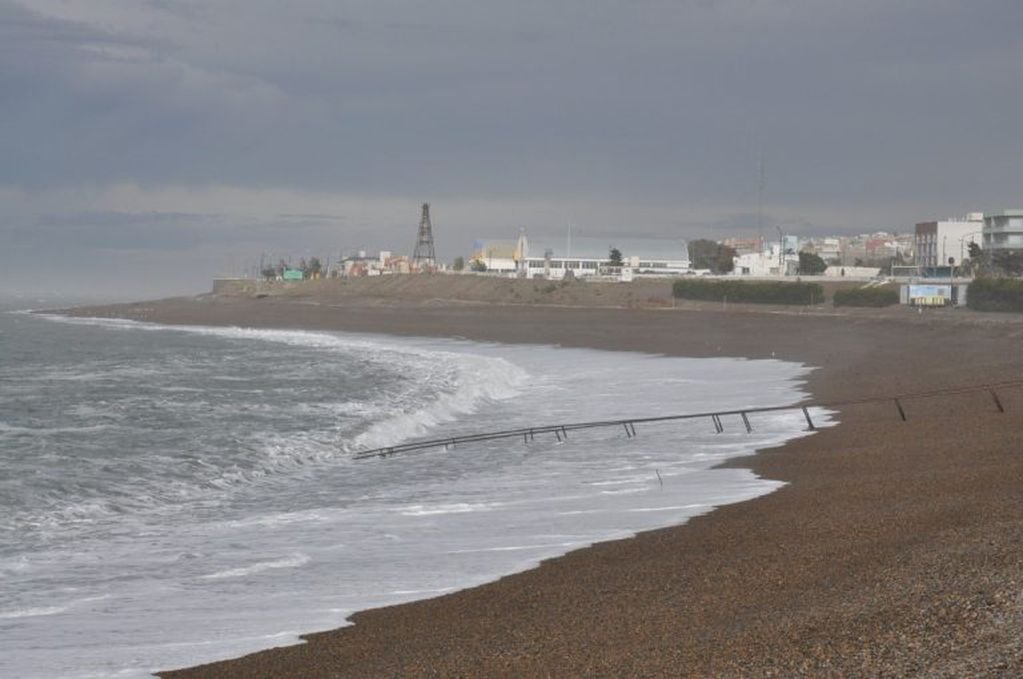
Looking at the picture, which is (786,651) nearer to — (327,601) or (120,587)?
(327,601)

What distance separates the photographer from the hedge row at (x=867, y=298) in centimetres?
8394

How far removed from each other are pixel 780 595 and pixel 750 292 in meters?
85.9

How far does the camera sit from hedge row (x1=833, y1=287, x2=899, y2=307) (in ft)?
275

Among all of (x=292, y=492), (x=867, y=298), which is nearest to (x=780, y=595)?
(x=292, y=492)

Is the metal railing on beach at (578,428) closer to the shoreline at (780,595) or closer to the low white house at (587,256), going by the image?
the shoreline at (780,595)

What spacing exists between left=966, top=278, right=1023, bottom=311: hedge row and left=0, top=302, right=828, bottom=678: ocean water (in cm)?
3998

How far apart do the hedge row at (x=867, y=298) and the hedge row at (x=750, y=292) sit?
4878 millimetres

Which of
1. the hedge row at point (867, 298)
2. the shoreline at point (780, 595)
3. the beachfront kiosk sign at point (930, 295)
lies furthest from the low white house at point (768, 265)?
the shoreline at point (780, 595)

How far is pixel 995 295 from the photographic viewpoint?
75.9 m

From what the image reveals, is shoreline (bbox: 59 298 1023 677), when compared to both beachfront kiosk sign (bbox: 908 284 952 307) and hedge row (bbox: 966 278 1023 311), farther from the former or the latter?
beachfront kiosk sign (bbox: 908 284 952 307)

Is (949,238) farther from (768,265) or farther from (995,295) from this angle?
(995,295)

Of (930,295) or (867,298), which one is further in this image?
(867,298)

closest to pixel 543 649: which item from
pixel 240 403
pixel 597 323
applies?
pixel 240 403

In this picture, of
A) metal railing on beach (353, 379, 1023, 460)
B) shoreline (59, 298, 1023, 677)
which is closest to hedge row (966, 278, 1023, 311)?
metal railing on beach (353, 379, 1023, 460)
